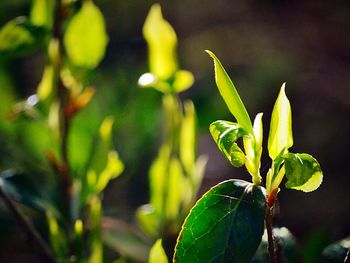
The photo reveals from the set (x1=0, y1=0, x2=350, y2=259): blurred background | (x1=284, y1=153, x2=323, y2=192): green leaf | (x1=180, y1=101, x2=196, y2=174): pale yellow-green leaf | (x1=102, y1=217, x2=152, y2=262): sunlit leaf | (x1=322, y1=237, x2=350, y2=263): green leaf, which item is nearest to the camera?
(x1=284, y1=153, x2=323, y2=192): green leaf

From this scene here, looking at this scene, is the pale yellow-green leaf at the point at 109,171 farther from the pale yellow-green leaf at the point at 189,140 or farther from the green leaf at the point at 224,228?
the green leaf at the point at 224,228

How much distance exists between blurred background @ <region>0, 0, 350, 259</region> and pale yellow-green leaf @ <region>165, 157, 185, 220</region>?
23cm

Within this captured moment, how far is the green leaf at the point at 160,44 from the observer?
2.77 ft

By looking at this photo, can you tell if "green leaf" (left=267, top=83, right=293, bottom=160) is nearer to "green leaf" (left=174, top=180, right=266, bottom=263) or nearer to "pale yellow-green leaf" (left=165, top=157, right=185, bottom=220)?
"green leaf" (left=174, top=180, right=266, bottom=263)

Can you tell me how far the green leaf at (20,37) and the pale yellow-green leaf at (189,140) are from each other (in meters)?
0.23

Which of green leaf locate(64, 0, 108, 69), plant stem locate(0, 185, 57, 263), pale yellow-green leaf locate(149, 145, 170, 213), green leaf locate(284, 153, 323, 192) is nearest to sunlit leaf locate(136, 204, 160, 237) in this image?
pale yellow-green leaf locate(149, 145, 170, 213)

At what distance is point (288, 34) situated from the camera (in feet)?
7.32

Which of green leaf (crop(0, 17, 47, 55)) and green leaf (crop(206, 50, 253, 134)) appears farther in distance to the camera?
green leaf (crop(0, 17, 47, 55))

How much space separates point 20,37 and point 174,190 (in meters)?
0.30

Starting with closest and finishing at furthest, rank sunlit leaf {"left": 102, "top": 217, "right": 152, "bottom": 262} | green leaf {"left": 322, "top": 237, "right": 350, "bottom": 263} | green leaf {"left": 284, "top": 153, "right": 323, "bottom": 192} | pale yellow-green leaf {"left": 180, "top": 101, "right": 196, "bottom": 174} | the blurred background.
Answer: green leaf {"left": 284, "top": 153, "right": 323, "bottom": 192}
green leaf {"left": 322, "top": 237, "right": 350, "bottom": 263}
pale yellow-green leaf {"left": 180, "top": 101, "right": 196, "bottom": 174}
sunlit leaf {"left": 102, "top": 217, "right": 152, "bottom": 262}
the blurred background

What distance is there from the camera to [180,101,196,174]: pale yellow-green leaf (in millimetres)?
829

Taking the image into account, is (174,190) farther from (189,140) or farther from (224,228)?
(224,228)

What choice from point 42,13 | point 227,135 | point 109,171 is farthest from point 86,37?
point 227,135

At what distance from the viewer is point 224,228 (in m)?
0.57
